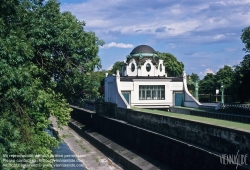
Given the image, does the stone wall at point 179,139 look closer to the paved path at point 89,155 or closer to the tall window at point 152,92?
the paved path at point 89,155

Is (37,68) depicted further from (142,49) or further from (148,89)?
(142,49)

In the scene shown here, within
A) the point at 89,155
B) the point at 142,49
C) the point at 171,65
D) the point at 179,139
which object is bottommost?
the point at 89,155

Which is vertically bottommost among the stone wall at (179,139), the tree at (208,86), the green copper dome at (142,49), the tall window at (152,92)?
the stone wall at (179,139)

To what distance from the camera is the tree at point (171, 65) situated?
74625mm

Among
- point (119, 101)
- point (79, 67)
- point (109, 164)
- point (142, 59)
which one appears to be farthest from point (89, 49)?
point (142, 59)

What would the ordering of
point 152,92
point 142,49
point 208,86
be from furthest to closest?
point 208,86, point 142,49, point 152,92

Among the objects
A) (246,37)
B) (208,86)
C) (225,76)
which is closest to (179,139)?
(246,37)

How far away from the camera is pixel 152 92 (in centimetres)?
4272

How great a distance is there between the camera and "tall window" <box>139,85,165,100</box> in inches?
1672

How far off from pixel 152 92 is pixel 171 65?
3320cm

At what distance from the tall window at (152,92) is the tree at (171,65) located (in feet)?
104

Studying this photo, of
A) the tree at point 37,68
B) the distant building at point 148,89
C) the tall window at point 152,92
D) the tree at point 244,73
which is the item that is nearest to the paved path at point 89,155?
the tree at point 37,68

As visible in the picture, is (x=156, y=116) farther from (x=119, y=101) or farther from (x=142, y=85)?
Answer: (x=142, y=85)

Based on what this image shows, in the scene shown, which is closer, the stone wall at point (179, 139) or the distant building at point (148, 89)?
the stone wall at point (179, 139)
